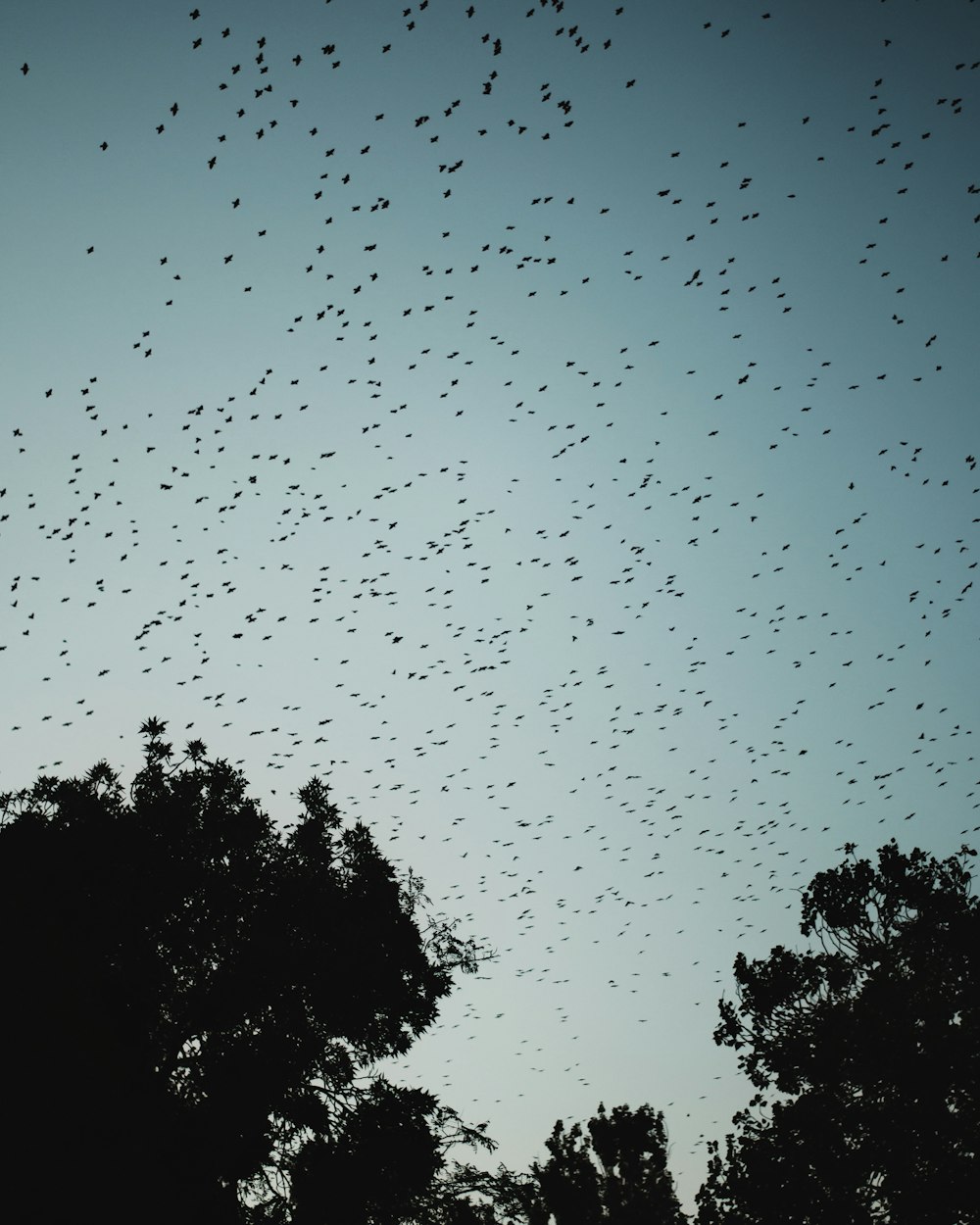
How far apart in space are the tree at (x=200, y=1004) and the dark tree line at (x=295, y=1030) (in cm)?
5

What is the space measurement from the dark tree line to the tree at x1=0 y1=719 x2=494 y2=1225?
0.05m

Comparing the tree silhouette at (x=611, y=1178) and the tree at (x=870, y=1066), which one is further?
the tree silhouette at (x=611, y=1178)

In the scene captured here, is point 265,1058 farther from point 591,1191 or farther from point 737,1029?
point 591,1191

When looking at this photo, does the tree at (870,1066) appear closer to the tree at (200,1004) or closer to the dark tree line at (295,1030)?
the dark tree line at (295,1030)

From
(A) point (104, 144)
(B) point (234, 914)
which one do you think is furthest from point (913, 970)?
(A) point (104, 144)

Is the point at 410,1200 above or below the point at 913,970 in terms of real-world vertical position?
below

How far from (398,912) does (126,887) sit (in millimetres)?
7565

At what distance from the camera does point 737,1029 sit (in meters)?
22.7

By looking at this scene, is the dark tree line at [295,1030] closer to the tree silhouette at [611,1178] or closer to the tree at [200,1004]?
the tree at [200,1004]

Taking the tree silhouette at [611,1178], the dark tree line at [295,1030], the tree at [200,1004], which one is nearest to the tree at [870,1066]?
the dark tree line at [295,1030]

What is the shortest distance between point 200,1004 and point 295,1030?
92.9 inches

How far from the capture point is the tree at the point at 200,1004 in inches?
578

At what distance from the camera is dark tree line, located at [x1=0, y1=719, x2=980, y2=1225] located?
15.1 m

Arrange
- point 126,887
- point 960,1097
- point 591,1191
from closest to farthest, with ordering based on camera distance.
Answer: point 960,1097 → point 126,887 → point 591,1191
